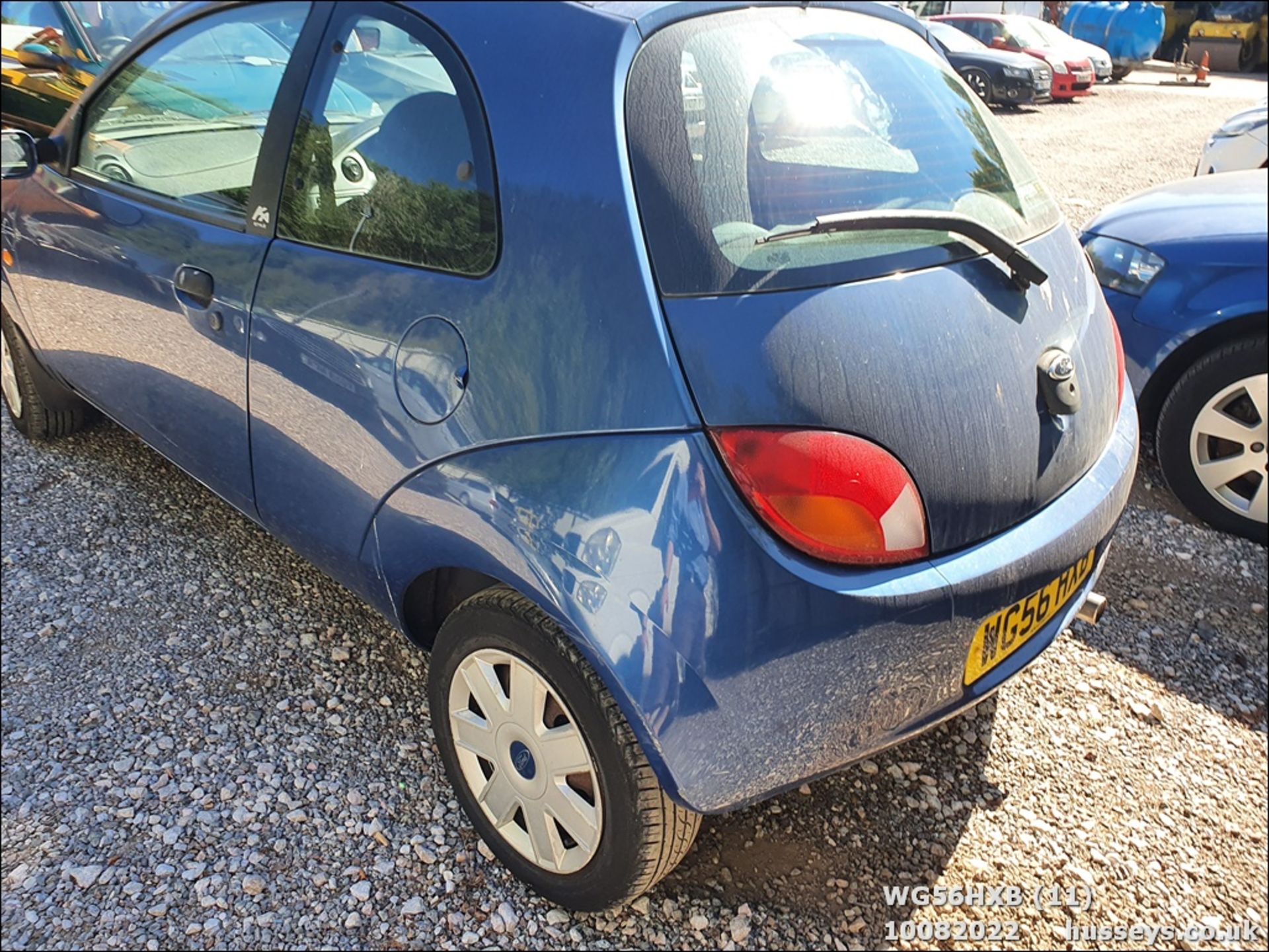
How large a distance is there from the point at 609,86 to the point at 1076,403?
42.3 inches

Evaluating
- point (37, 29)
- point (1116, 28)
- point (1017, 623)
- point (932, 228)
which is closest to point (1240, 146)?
point (932, 228)

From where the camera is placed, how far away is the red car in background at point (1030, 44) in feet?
58.1

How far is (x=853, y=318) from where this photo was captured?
171 centimetres

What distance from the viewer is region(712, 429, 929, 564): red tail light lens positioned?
1.62 m

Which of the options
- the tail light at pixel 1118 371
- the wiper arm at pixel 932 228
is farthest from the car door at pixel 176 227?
the tail light at pixel 1118 371

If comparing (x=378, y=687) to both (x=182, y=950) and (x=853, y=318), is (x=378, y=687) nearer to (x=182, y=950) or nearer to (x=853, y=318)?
(x=182, y=950)

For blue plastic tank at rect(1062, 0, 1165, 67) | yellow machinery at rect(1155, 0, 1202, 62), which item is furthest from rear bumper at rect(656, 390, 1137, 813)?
yellow machinery at rect(1155, 0, 1202, 62)

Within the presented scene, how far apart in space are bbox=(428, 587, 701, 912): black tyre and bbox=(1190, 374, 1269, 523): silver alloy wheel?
2644 millimetres

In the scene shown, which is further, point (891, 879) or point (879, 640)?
point (891, 879)

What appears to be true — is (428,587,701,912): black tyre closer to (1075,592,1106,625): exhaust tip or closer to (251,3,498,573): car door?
(251,3,498,573): car door

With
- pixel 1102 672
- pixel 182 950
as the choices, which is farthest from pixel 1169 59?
pixel 182 950

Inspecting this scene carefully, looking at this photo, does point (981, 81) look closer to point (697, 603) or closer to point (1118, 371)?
point (1118, 371)

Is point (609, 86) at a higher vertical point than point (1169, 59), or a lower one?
higher

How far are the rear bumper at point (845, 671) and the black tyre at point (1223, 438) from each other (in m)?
2.03
